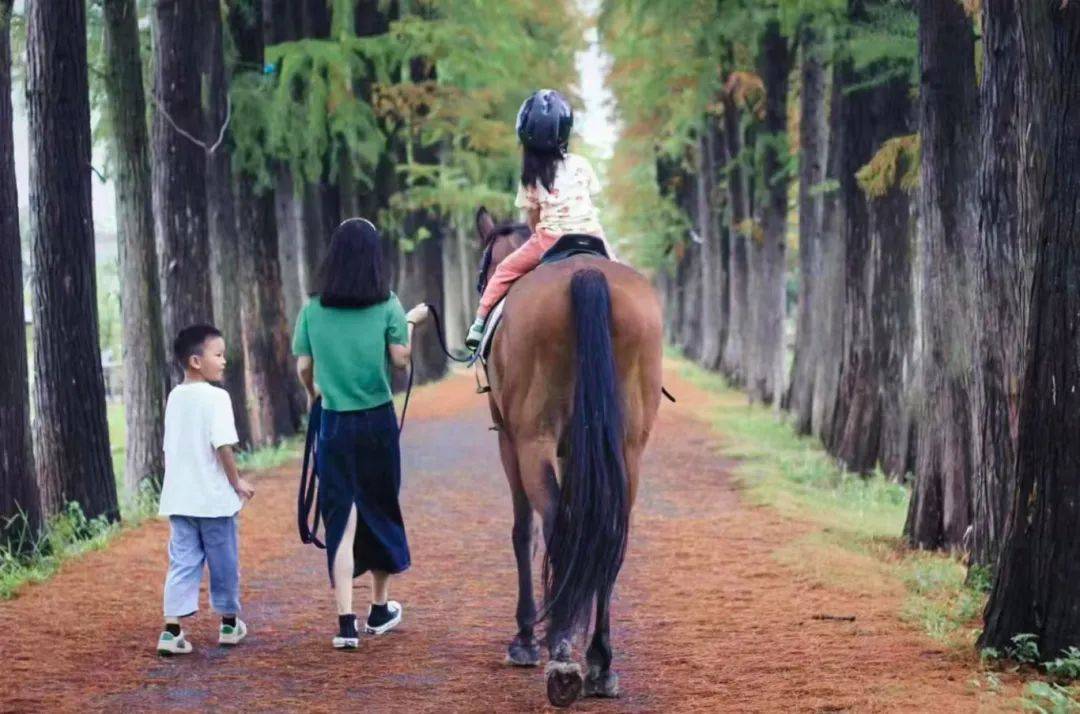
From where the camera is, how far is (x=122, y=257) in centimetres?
1598

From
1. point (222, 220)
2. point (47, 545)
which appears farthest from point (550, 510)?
point (222, 220)

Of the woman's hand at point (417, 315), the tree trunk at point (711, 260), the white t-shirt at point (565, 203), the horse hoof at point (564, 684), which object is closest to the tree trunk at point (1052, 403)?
the horse hoof at point (564, 684)

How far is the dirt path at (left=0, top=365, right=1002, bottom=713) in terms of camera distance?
7.39 meters

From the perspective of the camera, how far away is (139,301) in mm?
15844

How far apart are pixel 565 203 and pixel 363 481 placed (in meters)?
1.96

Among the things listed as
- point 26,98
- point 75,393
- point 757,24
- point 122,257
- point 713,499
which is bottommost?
point 713,499

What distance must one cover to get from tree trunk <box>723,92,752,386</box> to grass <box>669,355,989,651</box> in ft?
25.5

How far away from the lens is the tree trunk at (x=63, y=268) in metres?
12.6

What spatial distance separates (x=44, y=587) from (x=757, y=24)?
464 inches

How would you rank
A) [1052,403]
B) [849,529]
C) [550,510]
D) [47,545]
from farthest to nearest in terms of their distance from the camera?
[849,529], [47,545], [550,510], [1052,403]

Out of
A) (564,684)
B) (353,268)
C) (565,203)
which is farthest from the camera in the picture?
(353,268)

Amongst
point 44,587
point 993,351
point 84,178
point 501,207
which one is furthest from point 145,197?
point 501,207

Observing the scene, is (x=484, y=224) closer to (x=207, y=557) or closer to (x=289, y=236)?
(x=207, y=557)

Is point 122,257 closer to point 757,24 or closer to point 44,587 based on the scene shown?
point 44,587
